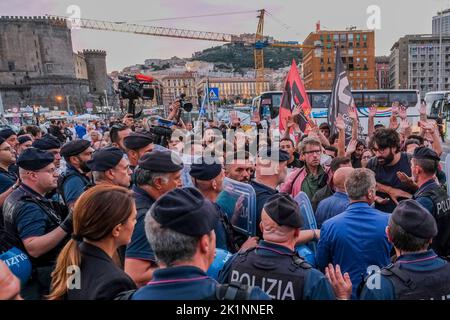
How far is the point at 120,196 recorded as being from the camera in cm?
209

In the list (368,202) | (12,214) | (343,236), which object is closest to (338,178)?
(368,202)

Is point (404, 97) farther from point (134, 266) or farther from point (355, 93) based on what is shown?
point (134, 266)

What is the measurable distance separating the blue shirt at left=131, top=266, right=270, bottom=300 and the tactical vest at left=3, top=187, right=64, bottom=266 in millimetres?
1592

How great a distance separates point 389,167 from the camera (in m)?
4.33

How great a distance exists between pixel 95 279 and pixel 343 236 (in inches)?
69.2

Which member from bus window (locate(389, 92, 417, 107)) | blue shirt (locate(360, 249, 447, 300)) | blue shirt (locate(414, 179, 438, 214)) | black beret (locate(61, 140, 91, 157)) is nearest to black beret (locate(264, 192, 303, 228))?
blue shirt (locate(360, 249, 447, 300))

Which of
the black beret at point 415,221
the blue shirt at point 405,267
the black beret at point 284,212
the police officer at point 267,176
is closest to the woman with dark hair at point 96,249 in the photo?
the black beret at point 284,212

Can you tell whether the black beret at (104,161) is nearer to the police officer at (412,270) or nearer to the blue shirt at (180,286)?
the blue shirt at (180,286)

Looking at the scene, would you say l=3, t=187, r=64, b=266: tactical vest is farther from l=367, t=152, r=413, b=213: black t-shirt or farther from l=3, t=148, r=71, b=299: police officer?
l=367, t=152, r=413, b=213: black t-shirt

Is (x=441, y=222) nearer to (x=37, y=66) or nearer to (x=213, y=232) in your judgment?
(x=213, y=232)

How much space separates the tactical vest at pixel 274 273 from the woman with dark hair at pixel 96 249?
65 cm

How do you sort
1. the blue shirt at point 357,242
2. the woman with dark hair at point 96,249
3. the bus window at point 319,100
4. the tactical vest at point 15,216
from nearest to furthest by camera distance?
1. the woman with dark hair at point 96,249
2. the blue shirt at point 357,242
3. the tactical vest at point 15,216
4. the bus window at point 319,100

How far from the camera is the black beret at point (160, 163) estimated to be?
2.88m

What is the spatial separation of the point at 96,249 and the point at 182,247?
2.05 feet
